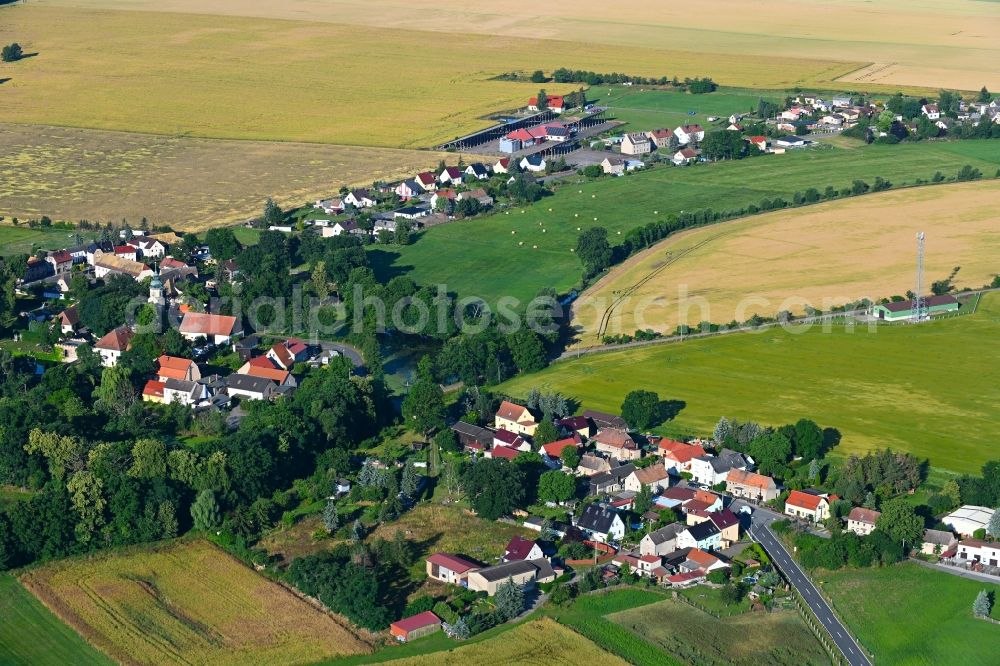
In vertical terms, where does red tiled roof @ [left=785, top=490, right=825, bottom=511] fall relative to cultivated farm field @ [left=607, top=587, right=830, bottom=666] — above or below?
above

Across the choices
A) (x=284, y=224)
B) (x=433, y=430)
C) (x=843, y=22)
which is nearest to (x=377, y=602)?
(x=433, y=430)

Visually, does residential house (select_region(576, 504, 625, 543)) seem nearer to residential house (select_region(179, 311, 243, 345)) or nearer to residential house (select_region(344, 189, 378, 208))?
residential house (select_region(179, 311, 243, 345))

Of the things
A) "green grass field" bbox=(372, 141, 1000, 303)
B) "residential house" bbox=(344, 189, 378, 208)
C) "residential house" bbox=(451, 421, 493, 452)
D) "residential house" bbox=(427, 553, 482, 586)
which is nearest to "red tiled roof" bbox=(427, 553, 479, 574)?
"residential house" bbox=(427, 553, 482, 586)

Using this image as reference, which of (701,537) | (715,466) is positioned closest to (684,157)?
(715,466)

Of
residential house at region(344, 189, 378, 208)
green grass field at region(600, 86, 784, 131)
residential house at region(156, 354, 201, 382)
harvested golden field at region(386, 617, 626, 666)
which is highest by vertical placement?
green grass field at region(600, 86, 784, 131)

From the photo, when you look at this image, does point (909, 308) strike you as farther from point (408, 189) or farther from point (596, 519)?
point (408, 189)

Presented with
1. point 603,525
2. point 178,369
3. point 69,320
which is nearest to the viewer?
point 603,525

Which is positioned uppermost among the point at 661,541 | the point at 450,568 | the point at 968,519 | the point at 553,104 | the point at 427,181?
the point at 553,104
